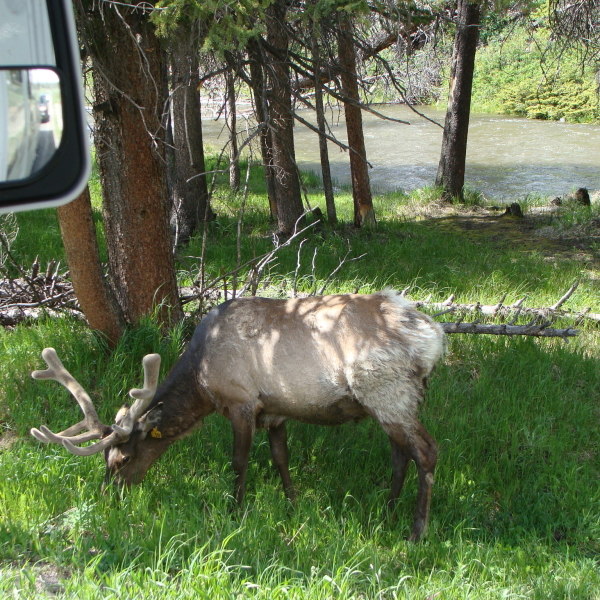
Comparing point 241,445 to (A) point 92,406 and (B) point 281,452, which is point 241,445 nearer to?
(B) point 281,452

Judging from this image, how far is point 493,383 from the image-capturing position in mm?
5887

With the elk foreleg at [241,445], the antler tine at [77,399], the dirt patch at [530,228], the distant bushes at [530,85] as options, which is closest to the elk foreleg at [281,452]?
the elk foreleg at [241,445]

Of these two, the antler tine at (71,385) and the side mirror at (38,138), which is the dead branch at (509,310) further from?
the side mirror at (38,138)

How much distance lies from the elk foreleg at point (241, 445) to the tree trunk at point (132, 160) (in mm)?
1737

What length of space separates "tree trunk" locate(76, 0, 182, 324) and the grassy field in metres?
0.49

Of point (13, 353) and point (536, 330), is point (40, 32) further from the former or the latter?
point (536, 330)

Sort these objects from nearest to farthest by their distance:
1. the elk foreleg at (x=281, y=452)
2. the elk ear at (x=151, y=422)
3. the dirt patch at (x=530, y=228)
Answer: the elk ear at (x=151, y=422)
the elk foreleg at (x=281, y=452)
the dirt patch at (x=530, y=228)

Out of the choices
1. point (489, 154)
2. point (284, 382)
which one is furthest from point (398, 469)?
point (489, 154)

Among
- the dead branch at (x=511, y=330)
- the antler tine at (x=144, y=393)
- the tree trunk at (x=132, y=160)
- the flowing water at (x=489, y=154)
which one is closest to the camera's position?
the antler tine at (x=144, y=393)

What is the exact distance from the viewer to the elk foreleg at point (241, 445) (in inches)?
182

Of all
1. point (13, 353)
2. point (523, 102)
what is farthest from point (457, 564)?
point (523, 102)

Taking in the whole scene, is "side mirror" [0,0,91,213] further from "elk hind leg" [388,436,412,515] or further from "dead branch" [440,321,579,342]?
"dead branch" [440,321,579,342]

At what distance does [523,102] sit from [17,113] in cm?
3195

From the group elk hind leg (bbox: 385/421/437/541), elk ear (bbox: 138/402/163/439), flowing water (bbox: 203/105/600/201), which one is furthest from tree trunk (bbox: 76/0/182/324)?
flowing water (bbox: 203/105/600/201)
